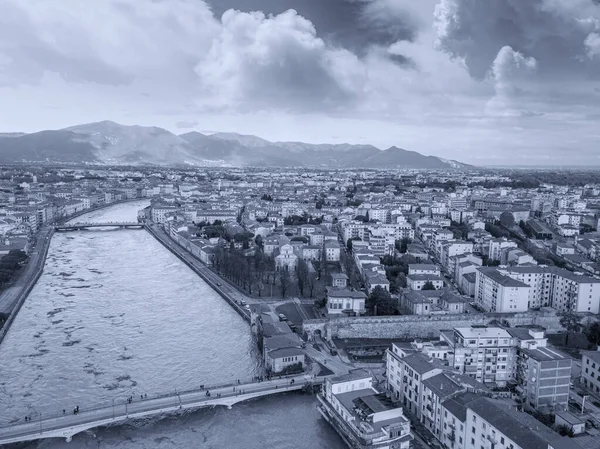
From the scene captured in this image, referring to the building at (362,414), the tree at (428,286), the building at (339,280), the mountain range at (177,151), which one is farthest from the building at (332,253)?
the mountain range at (177,151)

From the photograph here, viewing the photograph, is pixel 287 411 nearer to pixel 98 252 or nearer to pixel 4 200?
pixel 98 252

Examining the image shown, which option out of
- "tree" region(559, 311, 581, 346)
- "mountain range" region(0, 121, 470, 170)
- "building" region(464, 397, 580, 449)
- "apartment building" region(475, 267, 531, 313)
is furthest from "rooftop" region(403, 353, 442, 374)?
"mountain range" region(0, 121, 470, 170)

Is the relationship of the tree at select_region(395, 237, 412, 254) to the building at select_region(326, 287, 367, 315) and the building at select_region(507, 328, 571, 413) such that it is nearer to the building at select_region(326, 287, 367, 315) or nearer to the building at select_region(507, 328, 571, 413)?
the building at select_region(326, 287, 367, 315)

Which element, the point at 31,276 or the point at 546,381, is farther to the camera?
the point at 31,276

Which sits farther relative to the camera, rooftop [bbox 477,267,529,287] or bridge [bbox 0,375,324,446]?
rooftop [bbox 477,267,529,287]

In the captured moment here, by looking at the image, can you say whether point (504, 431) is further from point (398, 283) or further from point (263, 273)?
point (263, 273)

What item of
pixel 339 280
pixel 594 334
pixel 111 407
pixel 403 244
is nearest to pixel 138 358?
pixel 111 407
